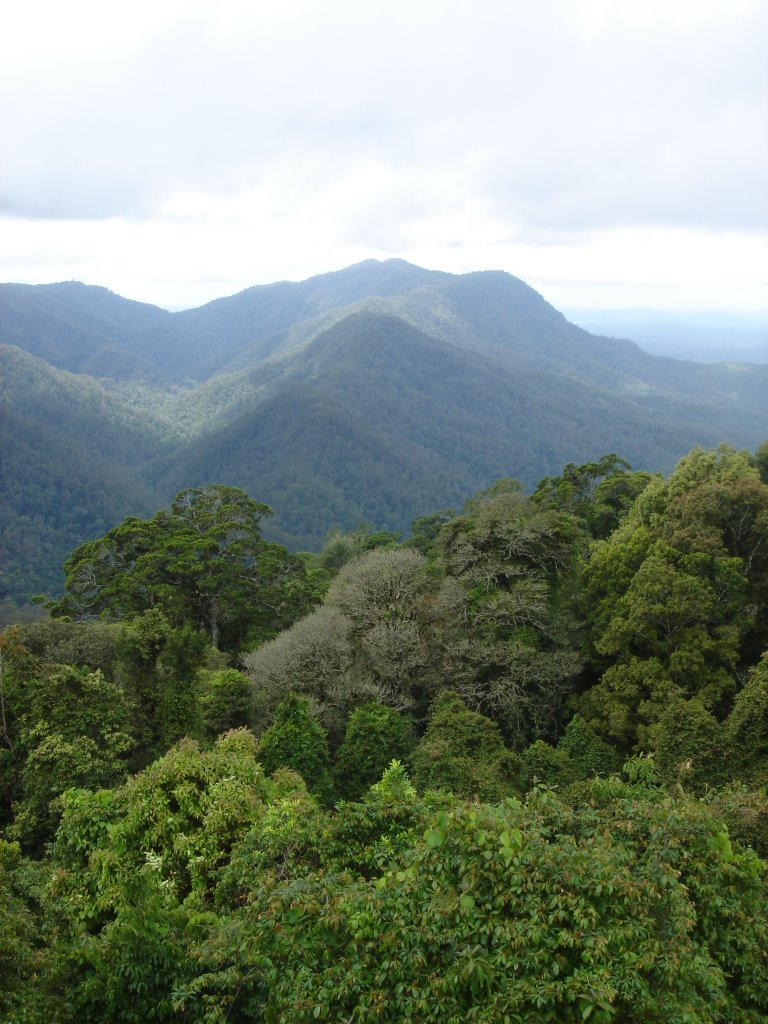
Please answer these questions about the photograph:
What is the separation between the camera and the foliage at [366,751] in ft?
47.9

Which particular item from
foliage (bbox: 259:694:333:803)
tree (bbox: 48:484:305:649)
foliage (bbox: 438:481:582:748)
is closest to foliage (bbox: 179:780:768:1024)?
foliage (bbox: 259:694:333:803)

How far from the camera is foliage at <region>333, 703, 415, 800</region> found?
47.9 ft

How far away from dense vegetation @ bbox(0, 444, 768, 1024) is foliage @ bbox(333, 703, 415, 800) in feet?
0.22

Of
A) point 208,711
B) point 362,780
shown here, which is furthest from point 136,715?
point 362,780

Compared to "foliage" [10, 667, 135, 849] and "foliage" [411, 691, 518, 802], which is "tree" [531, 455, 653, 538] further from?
"foliage" [10, 667, 135, 849]

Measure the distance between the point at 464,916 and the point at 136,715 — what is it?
1148 centimetres

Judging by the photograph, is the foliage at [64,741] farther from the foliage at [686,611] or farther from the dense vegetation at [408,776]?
the foliage at [686,611]

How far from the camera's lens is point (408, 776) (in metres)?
→ 14.1

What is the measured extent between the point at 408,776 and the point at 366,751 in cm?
119

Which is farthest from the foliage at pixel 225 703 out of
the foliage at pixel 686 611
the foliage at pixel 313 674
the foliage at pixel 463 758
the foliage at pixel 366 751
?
the foliage at pixel 686 611

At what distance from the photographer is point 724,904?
17.9ft

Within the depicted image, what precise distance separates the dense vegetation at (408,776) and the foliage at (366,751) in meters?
0.07

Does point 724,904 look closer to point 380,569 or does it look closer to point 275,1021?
point 275,1021

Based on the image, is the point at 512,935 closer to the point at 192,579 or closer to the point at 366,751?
the point at 366,751
